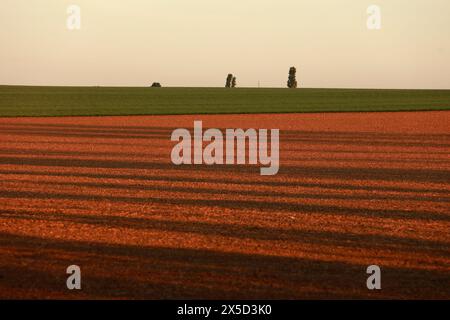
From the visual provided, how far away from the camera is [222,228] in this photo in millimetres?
10281

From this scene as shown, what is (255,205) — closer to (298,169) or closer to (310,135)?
(298,169)

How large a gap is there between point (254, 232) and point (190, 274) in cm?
236

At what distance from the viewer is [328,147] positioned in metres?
24.5

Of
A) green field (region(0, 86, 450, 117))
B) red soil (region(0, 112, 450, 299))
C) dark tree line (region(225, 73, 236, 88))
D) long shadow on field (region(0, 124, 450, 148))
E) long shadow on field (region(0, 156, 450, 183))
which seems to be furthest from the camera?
dark tree line (region(225, 73, 236, 88))

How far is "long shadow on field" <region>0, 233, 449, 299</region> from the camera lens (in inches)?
281

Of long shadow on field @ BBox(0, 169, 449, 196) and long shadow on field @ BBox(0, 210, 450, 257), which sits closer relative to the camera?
long shadow on field @ BBox(0, 210, 450, 257)

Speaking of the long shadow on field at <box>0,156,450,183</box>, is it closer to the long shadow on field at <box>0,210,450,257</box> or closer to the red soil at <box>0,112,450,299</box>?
the red soil at <box>0,112,450,299</box>

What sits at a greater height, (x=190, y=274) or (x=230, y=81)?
A: (x=230, y=81)

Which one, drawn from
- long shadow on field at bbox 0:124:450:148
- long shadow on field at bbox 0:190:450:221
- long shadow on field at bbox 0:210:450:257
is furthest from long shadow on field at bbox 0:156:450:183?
long shadow on field at bbox 0:124:450:148

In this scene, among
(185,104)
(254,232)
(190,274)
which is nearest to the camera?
(190,274)

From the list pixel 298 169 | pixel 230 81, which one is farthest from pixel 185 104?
pixel 230 81

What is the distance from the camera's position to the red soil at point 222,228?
744 cm

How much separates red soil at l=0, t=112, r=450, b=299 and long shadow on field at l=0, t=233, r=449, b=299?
0.02m
